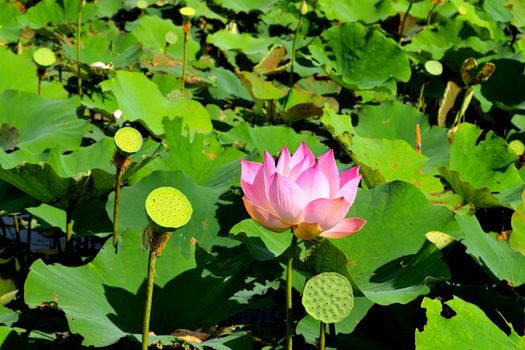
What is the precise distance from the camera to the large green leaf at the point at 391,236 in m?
1.27

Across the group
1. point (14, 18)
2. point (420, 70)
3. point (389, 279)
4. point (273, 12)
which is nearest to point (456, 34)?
point (420, 70)

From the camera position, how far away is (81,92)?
8.22ft

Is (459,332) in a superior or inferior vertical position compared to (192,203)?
superior

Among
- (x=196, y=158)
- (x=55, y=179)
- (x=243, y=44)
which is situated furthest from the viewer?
(x=243, y=44)

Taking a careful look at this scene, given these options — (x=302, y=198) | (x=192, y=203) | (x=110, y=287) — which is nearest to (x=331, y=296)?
(x=302, y=198)

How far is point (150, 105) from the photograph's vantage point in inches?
85.0

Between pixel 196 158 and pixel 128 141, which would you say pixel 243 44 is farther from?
pixel 128 141

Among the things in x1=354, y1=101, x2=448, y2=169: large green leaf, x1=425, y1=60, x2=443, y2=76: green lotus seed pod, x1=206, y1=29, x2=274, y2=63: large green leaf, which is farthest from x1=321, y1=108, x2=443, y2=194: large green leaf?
x1=206, y1=29, x2=274, y2=63: large green leaf

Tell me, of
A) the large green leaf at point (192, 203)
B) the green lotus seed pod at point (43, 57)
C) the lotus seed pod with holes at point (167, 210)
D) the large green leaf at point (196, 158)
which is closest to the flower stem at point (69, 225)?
the large green leaf at point (192, 203)

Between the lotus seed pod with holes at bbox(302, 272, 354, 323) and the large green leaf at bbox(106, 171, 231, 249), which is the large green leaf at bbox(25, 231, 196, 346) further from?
the lotus seed pod with holes at bbox(302, 272, 354, 323)

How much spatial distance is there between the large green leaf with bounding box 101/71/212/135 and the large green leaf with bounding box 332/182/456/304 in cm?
85

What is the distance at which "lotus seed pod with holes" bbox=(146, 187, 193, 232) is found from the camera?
2.88 feet

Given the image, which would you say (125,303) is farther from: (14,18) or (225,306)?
(14,18)

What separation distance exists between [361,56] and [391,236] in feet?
4.74
